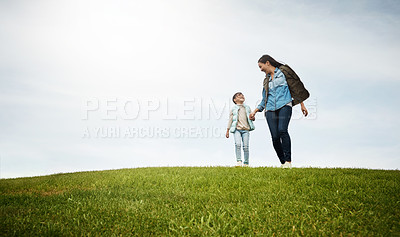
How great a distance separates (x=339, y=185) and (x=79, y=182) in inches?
273

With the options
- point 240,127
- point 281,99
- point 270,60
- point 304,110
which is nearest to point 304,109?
point 304,110

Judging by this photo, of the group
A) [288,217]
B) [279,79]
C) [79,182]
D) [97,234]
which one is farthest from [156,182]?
[279,79]

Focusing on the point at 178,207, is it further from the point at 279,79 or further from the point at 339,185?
the point at 279,79

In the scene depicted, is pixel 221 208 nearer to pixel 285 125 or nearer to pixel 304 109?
pixel 285 125

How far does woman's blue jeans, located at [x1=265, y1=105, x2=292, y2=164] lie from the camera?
809 centimetres

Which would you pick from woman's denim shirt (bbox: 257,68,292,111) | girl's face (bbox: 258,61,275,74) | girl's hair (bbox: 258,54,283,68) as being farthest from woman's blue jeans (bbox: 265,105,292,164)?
Answer: girl's hair (bbox: 258,54,283,68)

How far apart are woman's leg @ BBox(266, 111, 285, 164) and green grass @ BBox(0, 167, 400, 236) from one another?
1328 mm

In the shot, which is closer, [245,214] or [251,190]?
[245,214]

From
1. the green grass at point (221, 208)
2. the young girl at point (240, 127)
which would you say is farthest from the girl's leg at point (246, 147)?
the green grass at point (221, 208)

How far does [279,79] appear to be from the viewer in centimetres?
849

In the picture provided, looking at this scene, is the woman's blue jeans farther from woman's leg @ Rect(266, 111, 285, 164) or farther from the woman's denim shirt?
the woman's denim shirt

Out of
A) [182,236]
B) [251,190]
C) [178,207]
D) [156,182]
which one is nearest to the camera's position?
[182,236]

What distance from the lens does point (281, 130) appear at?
8.08m

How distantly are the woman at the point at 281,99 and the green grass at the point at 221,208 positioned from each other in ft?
4.30
